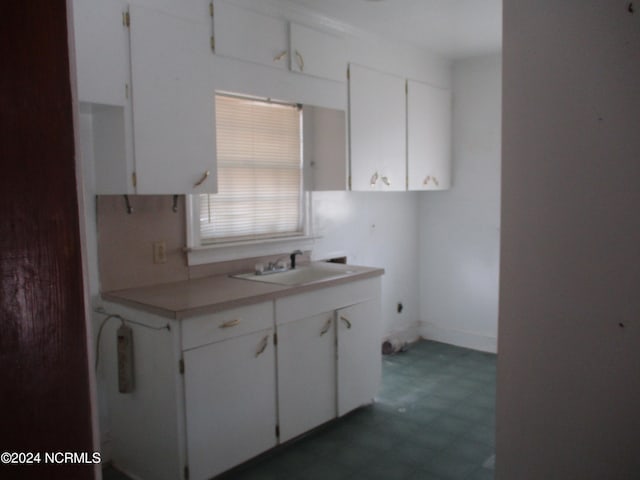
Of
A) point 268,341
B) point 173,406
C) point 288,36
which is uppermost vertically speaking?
point 288,36

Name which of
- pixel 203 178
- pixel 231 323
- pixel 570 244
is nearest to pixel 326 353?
pixel 231 323

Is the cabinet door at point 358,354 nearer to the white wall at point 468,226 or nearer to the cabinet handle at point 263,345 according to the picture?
the cabinet handle at point 263,345

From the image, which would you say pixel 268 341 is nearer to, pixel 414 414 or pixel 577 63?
pixel 414 414

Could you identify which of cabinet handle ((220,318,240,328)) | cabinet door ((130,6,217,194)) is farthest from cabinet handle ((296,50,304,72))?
cabinet handle ((220,318,240,328))

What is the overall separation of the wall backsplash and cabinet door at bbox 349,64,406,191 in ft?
4.13

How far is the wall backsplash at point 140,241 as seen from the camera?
2.54 meters

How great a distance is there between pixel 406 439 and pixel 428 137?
2444 mm

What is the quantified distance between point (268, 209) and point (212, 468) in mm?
1635

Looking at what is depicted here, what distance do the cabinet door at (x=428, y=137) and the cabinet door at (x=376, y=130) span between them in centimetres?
13

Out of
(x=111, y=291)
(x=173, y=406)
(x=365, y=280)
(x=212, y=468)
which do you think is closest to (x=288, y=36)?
(x=365, y=280)

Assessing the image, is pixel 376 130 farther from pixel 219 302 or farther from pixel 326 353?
pixel 219 302

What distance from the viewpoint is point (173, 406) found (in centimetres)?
221

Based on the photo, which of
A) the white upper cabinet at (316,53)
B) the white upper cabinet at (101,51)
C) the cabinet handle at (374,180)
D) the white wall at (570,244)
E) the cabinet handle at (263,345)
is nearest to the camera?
the white wall at (570,244)

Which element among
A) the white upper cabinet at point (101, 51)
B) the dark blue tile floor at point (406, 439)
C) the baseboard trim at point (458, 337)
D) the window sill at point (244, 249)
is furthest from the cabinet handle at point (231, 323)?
the baseboard trim at point (458, 337)
